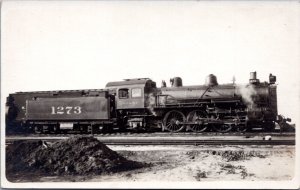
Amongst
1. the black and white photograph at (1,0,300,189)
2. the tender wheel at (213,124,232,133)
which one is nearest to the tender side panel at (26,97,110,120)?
the black and white photograph at (1,0,300,189)

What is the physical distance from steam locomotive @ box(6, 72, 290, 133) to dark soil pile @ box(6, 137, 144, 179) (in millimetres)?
1316

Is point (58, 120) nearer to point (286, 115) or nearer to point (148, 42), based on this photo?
point (148, 42)

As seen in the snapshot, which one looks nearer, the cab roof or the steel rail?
the steel rail

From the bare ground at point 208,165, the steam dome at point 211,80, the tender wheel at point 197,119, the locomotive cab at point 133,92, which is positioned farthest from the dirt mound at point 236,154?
the locomotive cab at point 133,92

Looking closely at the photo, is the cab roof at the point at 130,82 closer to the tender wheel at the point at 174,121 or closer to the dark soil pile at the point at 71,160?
the tender wheel at the point at 174,121

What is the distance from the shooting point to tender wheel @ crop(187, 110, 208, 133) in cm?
941

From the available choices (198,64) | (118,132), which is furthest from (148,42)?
(118,132)

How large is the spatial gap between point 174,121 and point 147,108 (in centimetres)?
87

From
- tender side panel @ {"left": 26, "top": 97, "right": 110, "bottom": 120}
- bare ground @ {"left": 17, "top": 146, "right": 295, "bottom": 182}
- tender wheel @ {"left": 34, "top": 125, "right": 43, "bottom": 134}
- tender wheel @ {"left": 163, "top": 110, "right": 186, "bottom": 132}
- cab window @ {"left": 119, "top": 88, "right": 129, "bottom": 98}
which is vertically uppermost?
cab window @ {"left": 119, "top": 88, "right": 129, "bottom": 98}

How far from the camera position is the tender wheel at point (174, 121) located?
376 inches

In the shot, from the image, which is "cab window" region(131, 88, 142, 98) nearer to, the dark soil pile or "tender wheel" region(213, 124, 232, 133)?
"tender wheel" region(213, 124, 232, 133)

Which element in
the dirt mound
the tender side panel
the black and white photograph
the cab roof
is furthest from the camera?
the tender side panel

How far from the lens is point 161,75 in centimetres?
871

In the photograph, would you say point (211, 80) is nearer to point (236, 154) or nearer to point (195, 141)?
point (195, 141)
